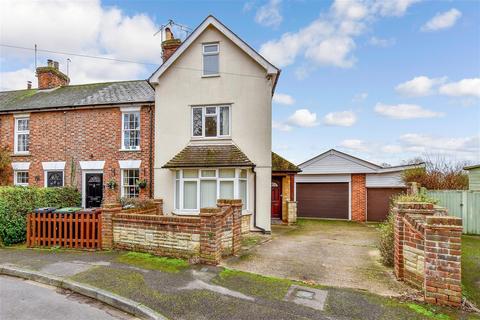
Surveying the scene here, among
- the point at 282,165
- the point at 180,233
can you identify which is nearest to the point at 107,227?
the point at 180,233

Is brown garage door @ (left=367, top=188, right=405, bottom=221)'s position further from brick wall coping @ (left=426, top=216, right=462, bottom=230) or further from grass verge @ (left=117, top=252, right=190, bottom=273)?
grass verge @ (left=117, top=252, right=190, bottom=273)

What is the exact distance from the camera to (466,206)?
12.2m

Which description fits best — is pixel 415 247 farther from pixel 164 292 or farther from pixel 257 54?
pixel 257 54

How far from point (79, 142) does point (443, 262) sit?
49.0 feet

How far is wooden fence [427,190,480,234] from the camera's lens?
A: 12.0 m

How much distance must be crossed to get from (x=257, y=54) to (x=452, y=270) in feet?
32.5

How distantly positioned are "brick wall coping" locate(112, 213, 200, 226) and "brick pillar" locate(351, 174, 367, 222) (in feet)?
42.6

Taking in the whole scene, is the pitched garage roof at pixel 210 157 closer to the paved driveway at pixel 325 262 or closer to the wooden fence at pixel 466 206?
the paved driveway at pixel 325 262

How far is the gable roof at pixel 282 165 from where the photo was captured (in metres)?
15.2

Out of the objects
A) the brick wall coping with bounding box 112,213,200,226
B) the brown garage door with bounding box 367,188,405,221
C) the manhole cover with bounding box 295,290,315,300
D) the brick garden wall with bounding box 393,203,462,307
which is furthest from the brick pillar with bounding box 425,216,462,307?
the brown garage door with bounding box 367,188,405,221

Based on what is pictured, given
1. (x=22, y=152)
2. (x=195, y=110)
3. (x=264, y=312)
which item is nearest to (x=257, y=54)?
(x=195, y=110)

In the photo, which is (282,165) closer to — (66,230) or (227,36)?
(227,36)

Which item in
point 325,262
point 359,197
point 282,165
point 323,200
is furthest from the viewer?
point 323,200

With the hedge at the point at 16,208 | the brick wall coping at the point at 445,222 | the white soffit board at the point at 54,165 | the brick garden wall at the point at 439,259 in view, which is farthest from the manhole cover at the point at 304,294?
the white soffit board at the point at 54,165
